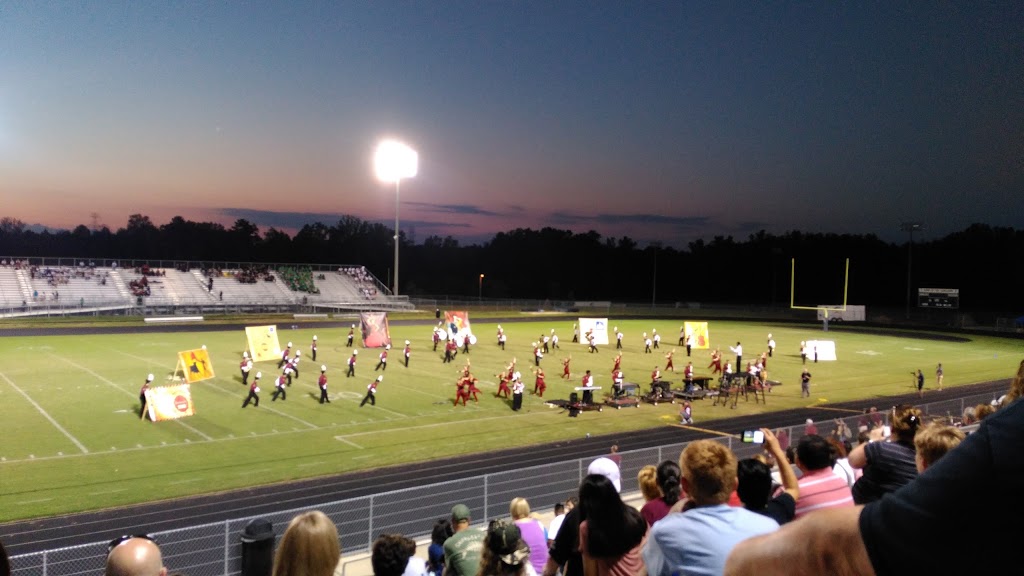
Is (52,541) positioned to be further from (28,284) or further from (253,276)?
(253,276)

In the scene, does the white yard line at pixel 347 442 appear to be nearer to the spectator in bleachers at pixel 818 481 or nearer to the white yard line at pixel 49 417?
the white yard line at pixel 49 417

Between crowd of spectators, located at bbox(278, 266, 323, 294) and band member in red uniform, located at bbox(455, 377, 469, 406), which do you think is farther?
crowd of spectators, located at bbox(278, 266, 323, 294)

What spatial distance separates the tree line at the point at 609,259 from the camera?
306ft

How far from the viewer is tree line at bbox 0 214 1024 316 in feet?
306

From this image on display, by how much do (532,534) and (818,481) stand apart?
239 cm

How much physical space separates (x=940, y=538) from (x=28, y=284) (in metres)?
71.0

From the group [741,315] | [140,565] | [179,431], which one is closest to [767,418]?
[179,431]

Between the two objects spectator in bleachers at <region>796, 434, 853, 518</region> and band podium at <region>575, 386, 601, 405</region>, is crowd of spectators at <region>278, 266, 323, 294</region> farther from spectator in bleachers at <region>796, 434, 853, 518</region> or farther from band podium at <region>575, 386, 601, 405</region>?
spectator in bleachers at <region>796, 434, 853, 518</region>

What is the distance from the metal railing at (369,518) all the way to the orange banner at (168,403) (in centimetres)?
1032

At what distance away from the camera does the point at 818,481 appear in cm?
448

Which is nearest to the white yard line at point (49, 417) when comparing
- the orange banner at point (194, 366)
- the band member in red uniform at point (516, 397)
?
the orange banner at point (194, 366)

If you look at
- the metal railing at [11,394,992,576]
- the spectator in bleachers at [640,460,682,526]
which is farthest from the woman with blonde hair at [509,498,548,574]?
the metal railing at [11,394,992,576]

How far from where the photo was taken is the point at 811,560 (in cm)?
120

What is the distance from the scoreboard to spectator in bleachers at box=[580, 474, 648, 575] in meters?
63.9
